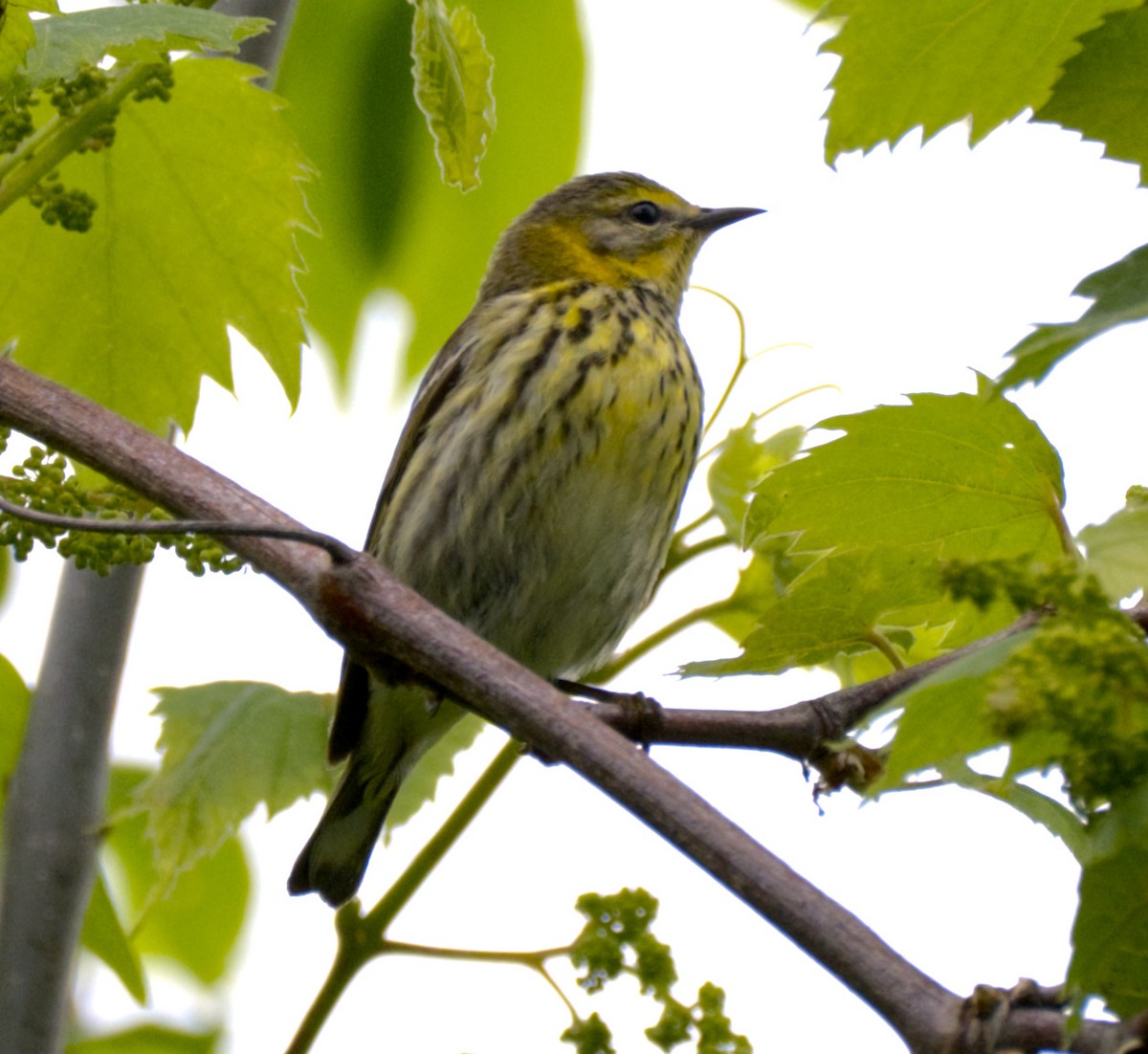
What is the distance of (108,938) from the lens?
2.72 m

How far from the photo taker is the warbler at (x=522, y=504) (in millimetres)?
3658

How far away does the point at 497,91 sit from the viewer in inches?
126

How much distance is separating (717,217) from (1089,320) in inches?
146

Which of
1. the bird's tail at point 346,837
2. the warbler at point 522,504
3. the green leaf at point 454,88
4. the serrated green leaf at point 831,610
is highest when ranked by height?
the warbler at point 522,504

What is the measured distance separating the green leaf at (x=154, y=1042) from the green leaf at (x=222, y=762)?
12.7 inches

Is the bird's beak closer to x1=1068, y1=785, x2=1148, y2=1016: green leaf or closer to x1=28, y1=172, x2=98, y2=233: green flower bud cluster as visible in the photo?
x1=28, y1=172, x2=98, y2=233: green flower bud cluster

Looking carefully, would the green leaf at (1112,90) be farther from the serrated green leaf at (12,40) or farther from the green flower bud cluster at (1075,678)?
the serrated green leaf at (12,40)

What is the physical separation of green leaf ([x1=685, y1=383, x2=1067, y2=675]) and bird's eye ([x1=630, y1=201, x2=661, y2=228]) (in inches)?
116

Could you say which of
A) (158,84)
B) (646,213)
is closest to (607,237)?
(646,213)

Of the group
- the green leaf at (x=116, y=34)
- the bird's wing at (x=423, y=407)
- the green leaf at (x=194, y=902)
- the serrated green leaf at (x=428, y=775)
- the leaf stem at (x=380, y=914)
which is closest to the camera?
the green leaf at (x=116, y=34)

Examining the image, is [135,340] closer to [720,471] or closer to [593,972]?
[720,471]

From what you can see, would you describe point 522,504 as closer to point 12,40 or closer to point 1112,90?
point 12,40

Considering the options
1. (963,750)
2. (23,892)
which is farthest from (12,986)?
(963,750)

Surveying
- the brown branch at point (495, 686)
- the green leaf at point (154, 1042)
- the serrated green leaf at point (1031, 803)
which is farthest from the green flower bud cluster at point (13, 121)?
the green leaf at point (154, 1042)
